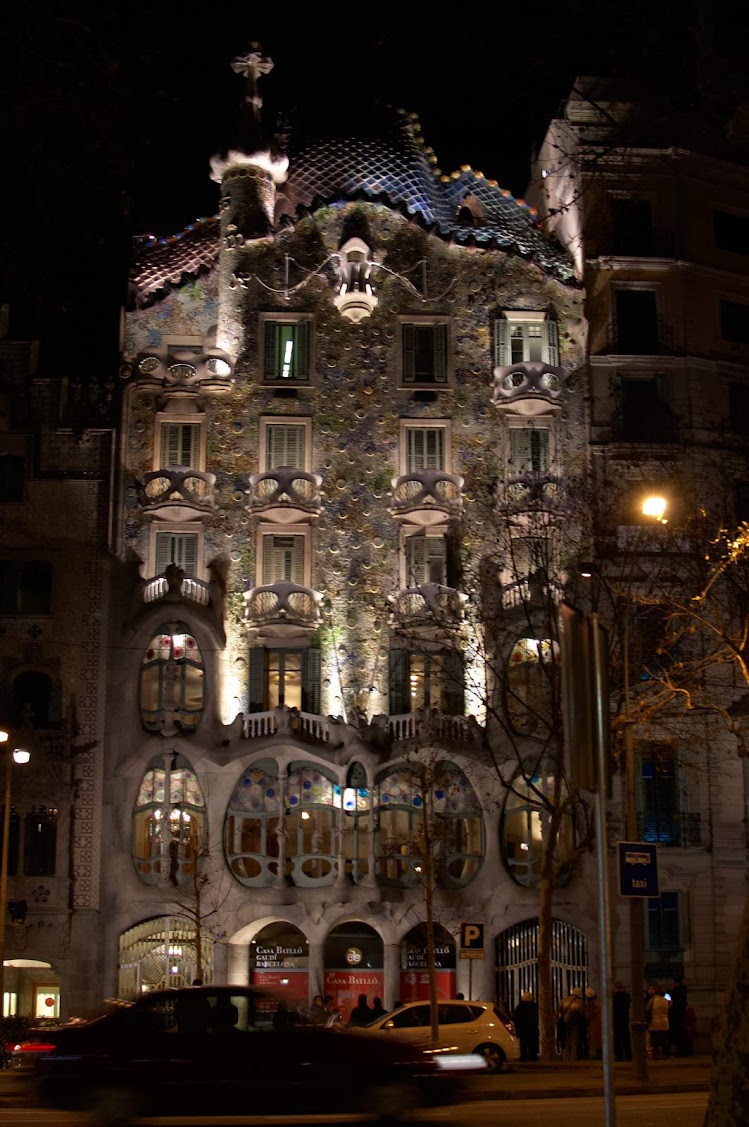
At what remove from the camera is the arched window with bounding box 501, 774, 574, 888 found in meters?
43.0

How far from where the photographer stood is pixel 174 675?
4441 centimetres

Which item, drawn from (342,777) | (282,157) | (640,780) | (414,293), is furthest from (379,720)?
(282,157)

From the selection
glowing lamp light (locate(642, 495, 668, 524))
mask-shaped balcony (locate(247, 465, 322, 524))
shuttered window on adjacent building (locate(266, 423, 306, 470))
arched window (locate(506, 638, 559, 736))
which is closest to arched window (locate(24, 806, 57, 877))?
mask-shaped balcony (locate(247, 465, 322, 524))

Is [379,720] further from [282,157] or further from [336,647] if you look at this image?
[282,157]

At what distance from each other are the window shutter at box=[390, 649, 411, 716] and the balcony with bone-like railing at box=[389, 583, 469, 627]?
1087 mm

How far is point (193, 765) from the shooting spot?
141 ft

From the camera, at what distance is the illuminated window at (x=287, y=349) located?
48000mm

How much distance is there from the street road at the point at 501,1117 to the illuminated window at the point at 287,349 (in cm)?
3187

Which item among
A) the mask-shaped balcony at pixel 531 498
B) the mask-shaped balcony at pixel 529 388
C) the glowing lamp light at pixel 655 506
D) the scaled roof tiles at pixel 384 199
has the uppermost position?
the scaled roof tiles at pixel 384 199

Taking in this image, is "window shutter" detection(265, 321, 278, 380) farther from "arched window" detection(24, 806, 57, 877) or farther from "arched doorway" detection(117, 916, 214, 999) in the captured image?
"arched doorway" detection(117, 916, 214, 999)

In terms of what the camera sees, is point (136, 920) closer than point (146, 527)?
Yes

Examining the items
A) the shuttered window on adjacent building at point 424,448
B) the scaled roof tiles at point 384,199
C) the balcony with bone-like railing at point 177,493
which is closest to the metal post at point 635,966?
the shuttered window on adjacent building at point 424,448

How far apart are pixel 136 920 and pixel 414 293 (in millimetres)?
21291

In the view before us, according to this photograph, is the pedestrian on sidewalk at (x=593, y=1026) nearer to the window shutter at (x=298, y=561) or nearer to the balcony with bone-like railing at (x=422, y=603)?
the balcony with bone-like railing at (x=422, y=603)
